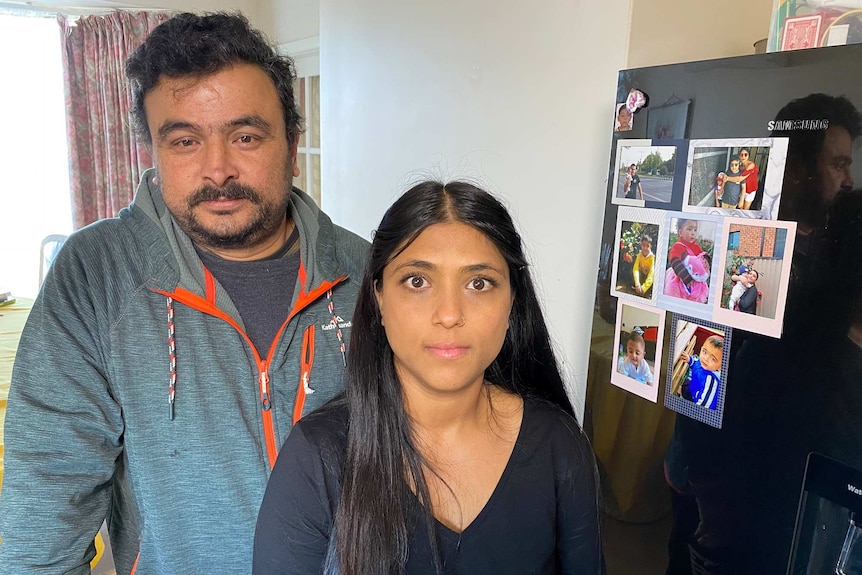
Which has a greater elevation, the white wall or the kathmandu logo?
the white wall

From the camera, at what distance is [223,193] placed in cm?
103

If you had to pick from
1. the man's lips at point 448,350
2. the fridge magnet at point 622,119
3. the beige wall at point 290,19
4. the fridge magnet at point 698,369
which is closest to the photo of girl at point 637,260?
the fridge magnet at point 698,369

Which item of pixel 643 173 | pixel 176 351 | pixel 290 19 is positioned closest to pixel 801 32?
→ pixel 643 173

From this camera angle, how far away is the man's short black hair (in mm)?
1013

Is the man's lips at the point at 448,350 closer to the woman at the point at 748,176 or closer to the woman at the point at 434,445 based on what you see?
the woman at the point at 434,445

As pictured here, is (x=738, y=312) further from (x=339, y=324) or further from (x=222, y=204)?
(x=222, y=204)

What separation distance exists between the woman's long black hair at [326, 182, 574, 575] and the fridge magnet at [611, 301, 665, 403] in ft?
1.15

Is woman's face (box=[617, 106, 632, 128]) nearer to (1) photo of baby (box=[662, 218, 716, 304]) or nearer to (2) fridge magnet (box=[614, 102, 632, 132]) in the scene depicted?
(2) fridge magnet (box=[614, 102, 632, 132])

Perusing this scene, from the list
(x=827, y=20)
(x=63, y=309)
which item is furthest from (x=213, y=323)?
(x=827, y=20)

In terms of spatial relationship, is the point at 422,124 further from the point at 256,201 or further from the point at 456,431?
the point at 456,431

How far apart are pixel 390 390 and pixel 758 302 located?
2.07 ft

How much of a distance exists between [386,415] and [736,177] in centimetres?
72

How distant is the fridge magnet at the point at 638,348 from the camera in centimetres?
119

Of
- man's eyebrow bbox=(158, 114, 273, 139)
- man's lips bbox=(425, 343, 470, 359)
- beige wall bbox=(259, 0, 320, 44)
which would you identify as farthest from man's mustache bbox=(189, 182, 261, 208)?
beige wall bbox=(259, 0, 320, 44)
